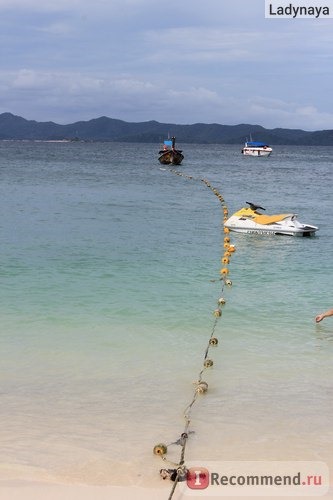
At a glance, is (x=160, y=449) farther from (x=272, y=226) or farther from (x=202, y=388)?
(x=272, y=226)

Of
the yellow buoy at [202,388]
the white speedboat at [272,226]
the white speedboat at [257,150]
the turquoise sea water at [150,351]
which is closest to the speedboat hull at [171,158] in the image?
the white speedboat at [257,150]

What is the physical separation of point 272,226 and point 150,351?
1451cm

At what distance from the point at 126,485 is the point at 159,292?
28.2 feet

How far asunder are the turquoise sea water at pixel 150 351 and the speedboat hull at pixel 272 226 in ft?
2.00

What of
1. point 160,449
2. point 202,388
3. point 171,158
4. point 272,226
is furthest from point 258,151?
point 160,449

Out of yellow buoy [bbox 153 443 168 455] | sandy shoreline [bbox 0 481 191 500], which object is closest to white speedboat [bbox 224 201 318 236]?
yellow buoy [bbox 153 443 168 455]

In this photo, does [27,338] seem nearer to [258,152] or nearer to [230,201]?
[230,201]

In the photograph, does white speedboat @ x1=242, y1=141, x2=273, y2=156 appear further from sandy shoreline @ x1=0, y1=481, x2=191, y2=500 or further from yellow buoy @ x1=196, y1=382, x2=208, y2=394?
sandy shoreline @ x1=0, y1=481, x2=191, y2=500

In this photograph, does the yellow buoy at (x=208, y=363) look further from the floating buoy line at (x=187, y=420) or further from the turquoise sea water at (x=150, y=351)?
the turquoise sea water at (x=150, y=351)

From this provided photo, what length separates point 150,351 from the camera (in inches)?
423

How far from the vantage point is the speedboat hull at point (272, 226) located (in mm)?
24078

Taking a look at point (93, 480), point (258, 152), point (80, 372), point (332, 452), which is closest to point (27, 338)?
point (80, 372)

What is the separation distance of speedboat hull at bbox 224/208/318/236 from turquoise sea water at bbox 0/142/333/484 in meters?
0.61

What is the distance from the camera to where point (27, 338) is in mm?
11305
